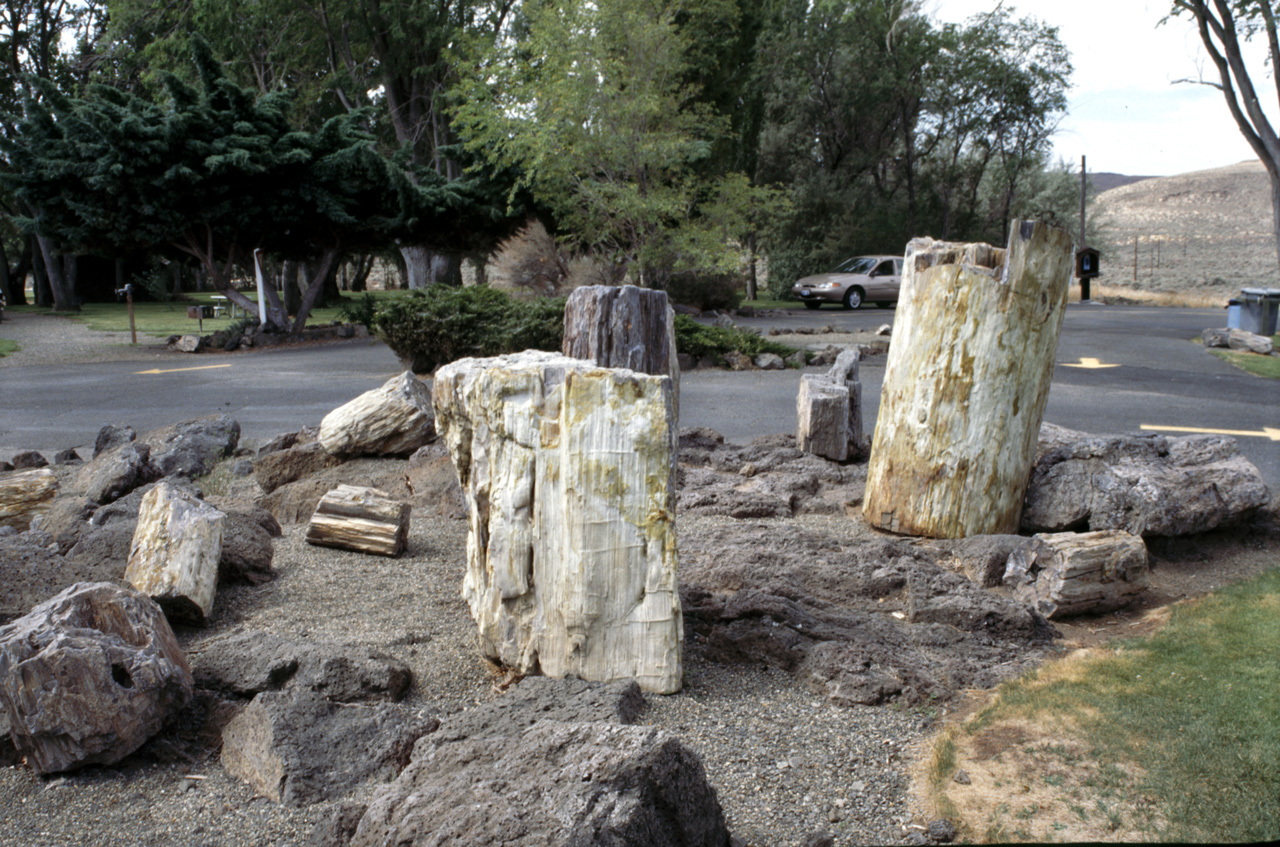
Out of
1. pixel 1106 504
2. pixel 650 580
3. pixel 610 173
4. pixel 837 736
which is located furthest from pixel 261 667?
pixel 610 173

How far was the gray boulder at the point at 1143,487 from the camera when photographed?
4.87 metres

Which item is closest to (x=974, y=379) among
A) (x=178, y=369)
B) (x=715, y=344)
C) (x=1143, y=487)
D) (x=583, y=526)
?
(x=1143, y=487)

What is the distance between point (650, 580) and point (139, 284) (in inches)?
1504

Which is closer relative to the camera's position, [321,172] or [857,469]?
[857,469]

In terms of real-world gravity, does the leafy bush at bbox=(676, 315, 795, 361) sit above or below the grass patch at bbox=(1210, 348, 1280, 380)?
above

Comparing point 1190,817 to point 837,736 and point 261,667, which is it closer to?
point 837,736

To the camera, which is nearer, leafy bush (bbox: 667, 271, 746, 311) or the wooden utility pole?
leafy bush (bbox: 667, 271, 746, 311)

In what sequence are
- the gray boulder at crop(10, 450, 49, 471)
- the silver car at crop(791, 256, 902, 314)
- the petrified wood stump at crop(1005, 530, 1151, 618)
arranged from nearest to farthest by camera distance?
the petrified wood stump at crop(1005, 530, 1151, 618), the gray boulder at crop(10, 450, 49, 471), the silver car at crop(791, 256, 902, 314)

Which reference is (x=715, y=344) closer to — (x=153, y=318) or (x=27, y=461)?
(x=27, y=461)

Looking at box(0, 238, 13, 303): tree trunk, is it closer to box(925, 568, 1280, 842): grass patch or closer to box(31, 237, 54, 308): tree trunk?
box(31, 237, 54, 308): tree trunk

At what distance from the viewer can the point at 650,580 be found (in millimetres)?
3100

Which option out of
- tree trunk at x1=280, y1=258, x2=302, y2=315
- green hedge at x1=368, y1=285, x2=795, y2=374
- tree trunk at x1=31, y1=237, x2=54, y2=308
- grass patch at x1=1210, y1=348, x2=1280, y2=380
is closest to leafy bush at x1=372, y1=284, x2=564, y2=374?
green hedge at x1=368, y1=285, x2=795, y2=374

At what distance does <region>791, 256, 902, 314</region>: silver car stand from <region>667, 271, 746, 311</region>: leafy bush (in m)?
3.42

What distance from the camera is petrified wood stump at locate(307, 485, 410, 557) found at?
15.4 ft
